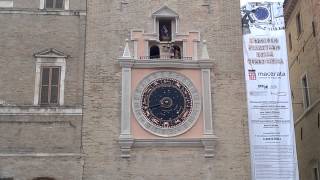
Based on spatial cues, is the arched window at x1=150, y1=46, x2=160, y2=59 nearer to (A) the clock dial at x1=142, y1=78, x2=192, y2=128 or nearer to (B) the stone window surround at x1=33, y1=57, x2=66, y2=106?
(A) the clock dial at x1=142, y1=78, x2=192, y2=128

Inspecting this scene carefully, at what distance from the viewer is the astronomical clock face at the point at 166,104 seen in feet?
73.2

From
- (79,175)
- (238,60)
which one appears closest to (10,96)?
(79,175)

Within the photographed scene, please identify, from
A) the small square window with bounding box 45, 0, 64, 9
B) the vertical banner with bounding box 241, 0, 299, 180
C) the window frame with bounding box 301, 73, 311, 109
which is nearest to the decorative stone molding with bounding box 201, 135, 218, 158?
the vertical banner with bounding box 241, 0, 299, 180

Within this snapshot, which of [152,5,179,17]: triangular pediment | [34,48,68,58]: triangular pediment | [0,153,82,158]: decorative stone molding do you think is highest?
[152,5,179,17]: triangular pediment

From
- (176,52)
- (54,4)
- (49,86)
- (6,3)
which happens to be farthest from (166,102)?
(6,3)

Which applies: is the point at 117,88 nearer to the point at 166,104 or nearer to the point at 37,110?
the point at 166,104

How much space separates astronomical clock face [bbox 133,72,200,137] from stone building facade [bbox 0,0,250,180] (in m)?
0.06

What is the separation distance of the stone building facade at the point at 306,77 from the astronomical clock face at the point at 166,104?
7.90 meters

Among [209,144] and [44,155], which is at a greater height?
[209,144]

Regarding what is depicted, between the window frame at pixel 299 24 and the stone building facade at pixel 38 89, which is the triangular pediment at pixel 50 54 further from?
the window frame at pixel 299 24

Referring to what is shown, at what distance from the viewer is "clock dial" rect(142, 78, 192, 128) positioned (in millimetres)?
22406

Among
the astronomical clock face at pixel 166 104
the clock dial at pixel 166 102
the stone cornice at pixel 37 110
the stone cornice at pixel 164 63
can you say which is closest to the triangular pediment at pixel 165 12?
the stone cornice at pixel 164 63

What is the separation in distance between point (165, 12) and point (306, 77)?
32.5 ft

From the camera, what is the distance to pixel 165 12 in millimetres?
23922
